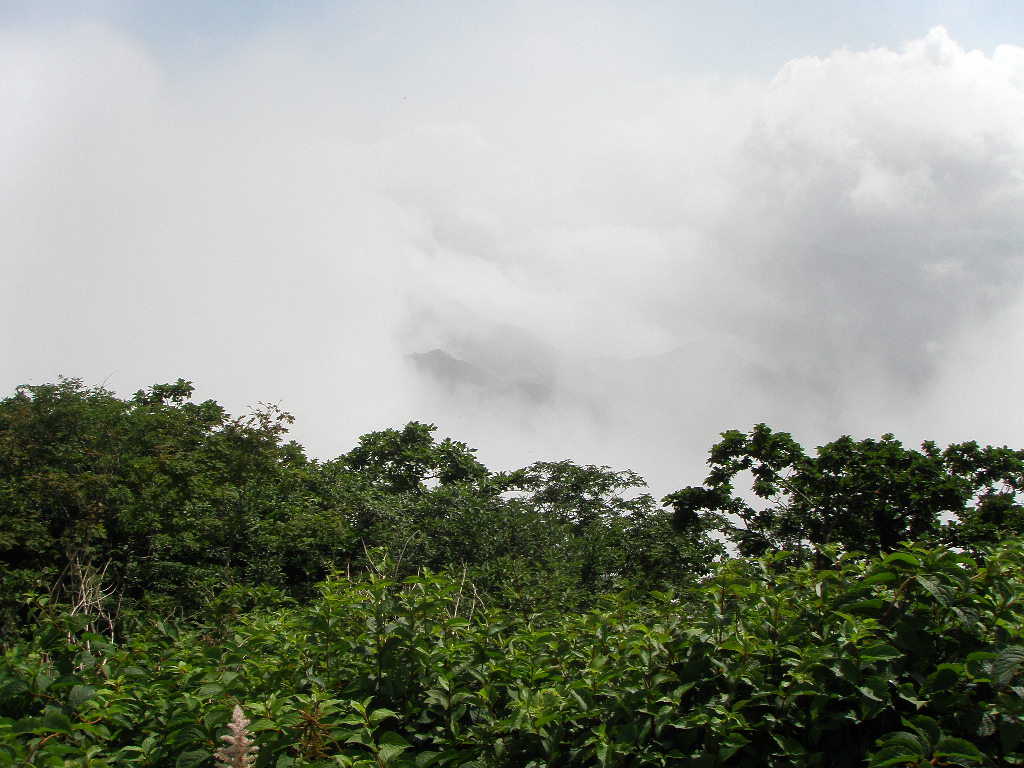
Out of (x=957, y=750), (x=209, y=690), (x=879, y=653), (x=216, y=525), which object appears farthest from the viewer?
(x=216, y=525)

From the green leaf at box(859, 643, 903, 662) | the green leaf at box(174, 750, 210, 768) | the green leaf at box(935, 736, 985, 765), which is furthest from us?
the green leaf at box(174, 750, 210, 768)

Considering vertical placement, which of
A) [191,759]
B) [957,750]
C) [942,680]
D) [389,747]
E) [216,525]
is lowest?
[191,759]

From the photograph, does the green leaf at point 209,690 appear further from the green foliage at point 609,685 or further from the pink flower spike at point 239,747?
the pink flower spike at point 239,747

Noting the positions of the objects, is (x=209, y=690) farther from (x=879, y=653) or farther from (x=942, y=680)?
(x=942, y=680)

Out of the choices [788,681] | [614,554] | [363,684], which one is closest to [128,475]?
[614,554]

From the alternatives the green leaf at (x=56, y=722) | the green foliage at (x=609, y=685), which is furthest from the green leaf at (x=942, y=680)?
the green leaf at (x=56, y=722)

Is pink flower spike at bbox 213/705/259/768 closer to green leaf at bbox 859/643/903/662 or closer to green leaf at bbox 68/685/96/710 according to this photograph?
green leaf at bbox 68/685/96/710

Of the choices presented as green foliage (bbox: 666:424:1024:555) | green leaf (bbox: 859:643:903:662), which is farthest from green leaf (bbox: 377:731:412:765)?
green foliage (bbox: 666:424:1024:555)

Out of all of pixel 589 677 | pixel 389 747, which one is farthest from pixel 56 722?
pixel 589 677

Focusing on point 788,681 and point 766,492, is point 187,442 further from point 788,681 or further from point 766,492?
point 788,681

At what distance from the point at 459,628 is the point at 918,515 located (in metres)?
13.0

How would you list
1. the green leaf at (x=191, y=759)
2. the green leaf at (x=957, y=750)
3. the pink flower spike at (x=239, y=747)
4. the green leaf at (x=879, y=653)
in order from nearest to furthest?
1. the green leaf at (x=957, y=750)
2. the pink flower spike at (x=239, y=747)
3. the green leaf at (x=879, y=653)
4. the green leaf at (x=191, y=759)

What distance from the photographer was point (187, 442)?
14273mm

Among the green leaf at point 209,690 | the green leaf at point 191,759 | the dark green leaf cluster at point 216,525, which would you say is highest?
the dark green leaf cluster at point 216,525
